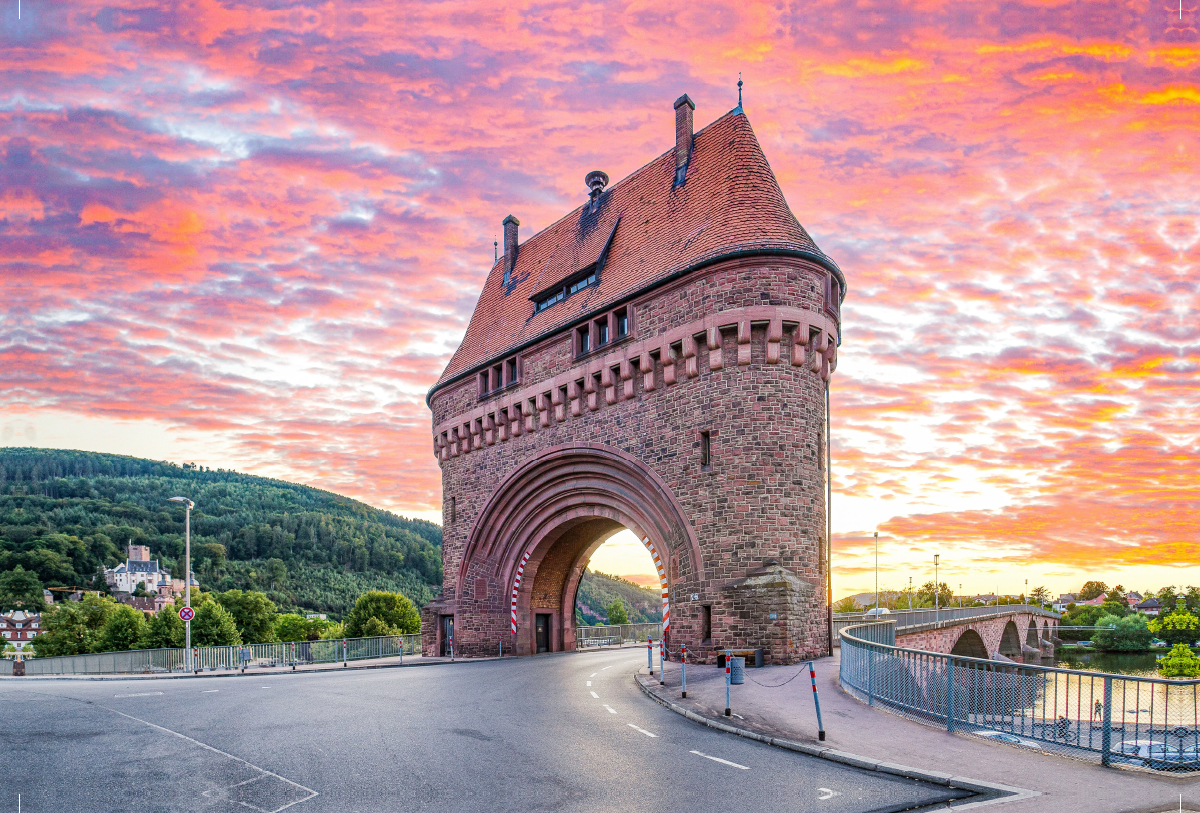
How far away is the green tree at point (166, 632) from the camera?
Result: 2173 inches

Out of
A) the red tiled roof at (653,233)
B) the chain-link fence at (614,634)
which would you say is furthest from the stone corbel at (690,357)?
the chain-link fence at (614,634)

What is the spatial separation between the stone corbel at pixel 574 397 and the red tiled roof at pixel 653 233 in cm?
212

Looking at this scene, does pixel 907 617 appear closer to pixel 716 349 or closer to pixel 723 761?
pixel 716 349

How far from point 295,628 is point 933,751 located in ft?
309

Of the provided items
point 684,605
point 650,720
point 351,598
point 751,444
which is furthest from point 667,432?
point 351,598

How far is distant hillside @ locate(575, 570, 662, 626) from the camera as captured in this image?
15275 cm

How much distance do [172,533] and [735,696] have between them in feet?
601

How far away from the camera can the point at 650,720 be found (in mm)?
13734

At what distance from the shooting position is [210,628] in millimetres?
56281

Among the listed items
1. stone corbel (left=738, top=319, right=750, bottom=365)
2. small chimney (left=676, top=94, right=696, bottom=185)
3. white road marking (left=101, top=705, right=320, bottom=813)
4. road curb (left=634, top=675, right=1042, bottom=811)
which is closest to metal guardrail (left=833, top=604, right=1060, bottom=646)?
road curb (left=634, top=675, right=1042, bottom=811)

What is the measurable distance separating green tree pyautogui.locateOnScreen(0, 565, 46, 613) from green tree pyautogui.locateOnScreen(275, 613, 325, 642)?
211ft

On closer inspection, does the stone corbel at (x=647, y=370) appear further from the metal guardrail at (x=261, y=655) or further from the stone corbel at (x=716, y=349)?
the metal guardrail at (x=261, y=655)

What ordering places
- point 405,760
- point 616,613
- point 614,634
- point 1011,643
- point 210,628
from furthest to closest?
1. point 616,613
2. point 1011,643
3. point 210,628
4. point 614,634
5. point 405,760

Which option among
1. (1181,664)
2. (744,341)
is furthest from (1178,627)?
(744,341)
